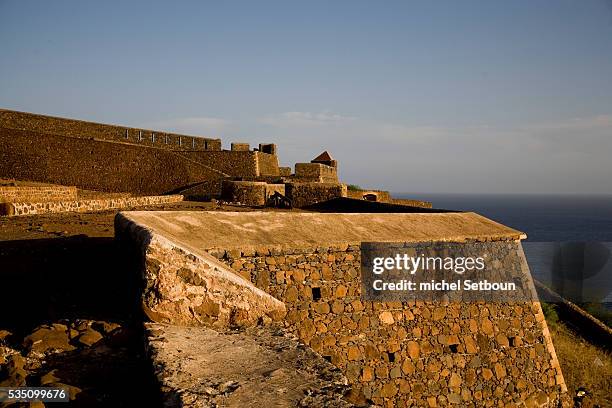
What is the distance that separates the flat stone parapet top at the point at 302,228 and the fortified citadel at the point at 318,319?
0.11 feet

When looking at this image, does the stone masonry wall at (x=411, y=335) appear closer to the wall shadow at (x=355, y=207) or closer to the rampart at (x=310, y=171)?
the wall shadow at (x=355, y=207)

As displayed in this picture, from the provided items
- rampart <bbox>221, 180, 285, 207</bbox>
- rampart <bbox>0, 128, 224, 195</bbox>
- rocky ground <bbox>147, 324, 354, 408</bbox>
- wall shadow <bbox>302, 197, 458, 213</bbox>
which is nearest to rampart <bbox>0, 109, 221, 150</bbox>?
rampart <bbox>0, 128, 224, 195</bbox>

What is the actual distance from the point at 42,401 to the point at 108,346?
1.04 meters

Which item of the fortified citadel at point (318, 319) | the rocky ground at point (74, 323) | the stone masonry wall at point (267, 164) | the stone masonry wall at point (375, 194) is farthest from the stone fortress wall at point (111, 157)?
the rocky ground at point (74, 323)

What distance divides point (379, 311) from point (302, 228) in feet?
6.17

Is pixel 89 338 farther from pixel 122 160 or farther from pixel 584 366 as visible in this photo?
pixel 122 160

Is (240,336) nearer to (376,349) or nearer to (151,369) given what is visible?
(151,369)

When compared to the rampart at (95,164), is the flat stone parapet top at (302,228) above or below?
below

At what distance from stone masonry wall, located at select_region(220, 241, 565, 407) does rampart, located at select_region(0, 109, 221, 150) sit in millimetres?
26074

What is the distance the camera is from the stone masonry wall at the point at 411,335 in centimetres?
688

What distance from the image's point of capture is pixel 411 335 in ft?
24.9

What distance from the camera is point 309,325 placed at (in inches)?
272

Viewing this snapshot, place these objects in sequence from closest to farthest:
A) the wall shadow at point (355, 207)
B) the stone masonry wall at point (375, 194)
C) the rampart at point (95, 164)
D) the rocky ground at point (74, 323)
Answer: the rocky ground at point (74, 323)
the wall shadow at point (355, 207)
the stone masonry wall at point (375, 194)
the rampart at point (95, 164)

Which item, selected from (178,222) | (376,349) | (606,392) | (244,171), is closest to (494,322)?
(376,349)
